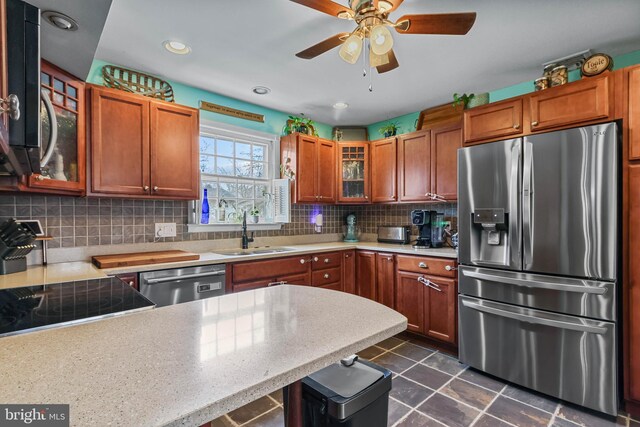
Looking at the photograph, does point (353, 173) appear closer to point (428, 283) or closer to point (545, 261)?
point (428, 283)

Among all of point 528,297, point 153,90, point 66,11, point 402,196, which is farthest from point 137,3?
point 528,297

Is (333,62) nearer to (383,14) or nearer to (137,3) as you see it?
(383,14)

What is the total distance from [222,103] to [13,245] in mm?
2051

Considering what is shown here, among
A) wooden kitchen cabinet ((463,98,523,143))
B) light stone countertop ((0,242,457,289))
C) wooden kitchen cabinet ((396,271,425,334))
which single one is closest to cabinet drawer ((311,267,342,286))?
light stone countertop ((0,242,457,289))

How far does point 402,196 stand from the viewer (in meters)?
3.48

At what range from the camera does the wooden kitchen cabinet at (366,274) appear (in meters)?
3.33

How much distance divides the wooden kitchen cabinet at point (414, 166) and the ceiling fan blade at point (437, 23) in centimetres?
169

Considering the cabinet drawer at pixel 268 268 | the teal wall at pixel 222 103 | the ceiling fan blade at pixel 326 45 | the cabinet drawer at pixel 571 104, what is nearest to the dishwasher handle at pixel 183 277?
the cabinet drawer at pixel 268 268

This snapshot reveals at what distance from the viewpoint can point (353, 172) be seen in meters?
3.86

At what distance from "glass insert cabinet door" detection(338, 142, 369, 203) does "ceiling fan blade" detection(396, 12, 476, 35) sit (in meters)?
2.19

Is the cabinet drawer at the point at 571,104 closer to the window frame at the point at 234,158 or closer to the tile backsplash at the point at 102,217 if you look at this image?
the tile backsplash at the point at 102,217

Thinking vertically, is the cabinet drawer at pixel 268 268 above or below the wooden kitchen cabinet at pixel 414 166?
below

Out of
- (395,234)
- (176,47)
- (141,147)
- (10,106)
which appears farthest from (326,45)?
(395,234)

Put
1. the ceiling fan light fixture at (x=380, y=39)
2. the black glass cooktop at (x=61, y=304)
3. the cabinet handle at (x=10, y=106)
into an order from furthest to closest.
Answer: the ceiling fan light fixture at (x=380, y=39), the black glass cooktop at (x=61, y=304), the cabinet handle at (x=10, y=106)
